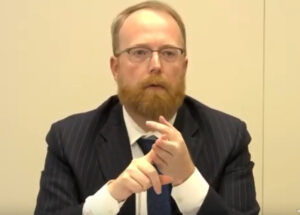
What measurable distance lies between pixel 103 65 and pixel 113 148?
1.67ft

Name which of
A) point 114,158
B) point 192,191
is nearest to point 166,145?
point 192,191

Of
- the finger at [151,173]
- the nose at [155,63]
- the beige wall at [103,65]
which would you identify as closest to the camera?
the finger at [151,173]

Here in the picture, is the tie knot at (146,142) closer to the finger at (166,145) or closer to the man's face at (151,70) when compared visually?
the man's face at (151,70)

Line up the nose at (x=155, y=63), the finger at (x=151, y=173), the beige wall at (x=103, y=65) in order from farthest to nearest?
the beige wall at (x=103, y=65) → the nose at (x=155, y=63) → the finger at (x=151, y=173)

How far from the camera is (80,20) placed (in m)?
1.72

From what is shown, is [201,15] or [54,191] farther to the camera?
[201,15]

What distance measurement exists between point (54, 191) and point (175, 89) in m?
0.42

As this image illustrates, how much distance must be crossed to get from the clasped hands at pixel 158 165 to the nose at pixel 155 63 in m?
0.16

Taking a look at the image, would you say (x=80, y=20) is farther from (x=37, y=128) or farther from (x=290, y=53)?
(x=290, y=53)

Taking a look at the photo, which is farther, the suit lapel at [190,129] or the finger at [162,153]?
the suit lapel at [190,129]

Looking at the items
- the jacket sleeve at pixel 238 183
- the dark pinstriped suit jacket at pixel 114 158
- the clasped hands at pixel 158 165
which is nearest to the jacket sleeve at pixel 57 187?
the dark pinstriped suit jacket at pixel 114 158

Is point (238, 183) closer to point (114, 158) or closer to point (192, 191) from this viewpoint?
point (192, 191)

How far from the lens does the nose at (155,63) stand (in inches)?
48.3

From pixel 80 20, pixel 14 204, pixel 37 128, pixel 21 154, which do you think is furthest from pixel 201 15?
pixel 14 204
